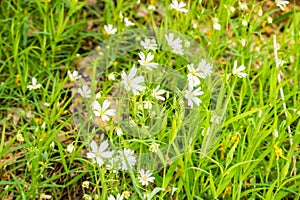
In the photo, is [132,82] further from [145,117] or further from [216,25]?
[216,25]

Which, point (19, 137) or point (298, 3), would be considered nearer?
point (19, 137)

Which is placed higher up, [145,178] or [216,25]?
[216,25]

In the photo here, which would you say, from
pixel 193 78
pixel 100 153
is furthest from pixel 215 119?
pixel 100 153

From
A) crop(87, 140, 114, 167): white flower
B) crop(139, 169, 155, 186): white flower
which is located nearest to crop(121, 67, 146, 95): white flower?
crop(87, 140, 114, 167): white flower

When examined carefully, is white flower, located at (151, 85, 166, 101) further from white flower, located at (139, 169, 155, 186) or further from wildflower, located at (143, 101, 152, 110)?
white flower, located at (139, 169, 155, 186)

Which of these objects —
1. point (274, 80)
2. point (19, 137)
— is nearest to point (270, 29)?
point (274, 80)

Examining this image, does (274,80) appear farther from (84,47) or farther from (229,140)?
(84,47)

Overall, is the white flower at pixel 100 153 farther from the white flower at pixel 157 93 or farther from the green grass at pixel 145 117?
the white flower at pixel 157 93

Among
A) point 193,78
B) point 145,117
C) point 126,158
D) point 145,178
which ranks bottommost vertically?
point 145,178

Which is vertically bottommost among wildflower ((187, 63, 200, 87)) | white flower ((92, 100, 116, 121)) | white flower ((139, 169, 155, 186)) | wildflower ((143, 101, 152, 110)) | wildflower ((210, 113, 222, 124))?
white flower ((139, 169, 155, 186))
